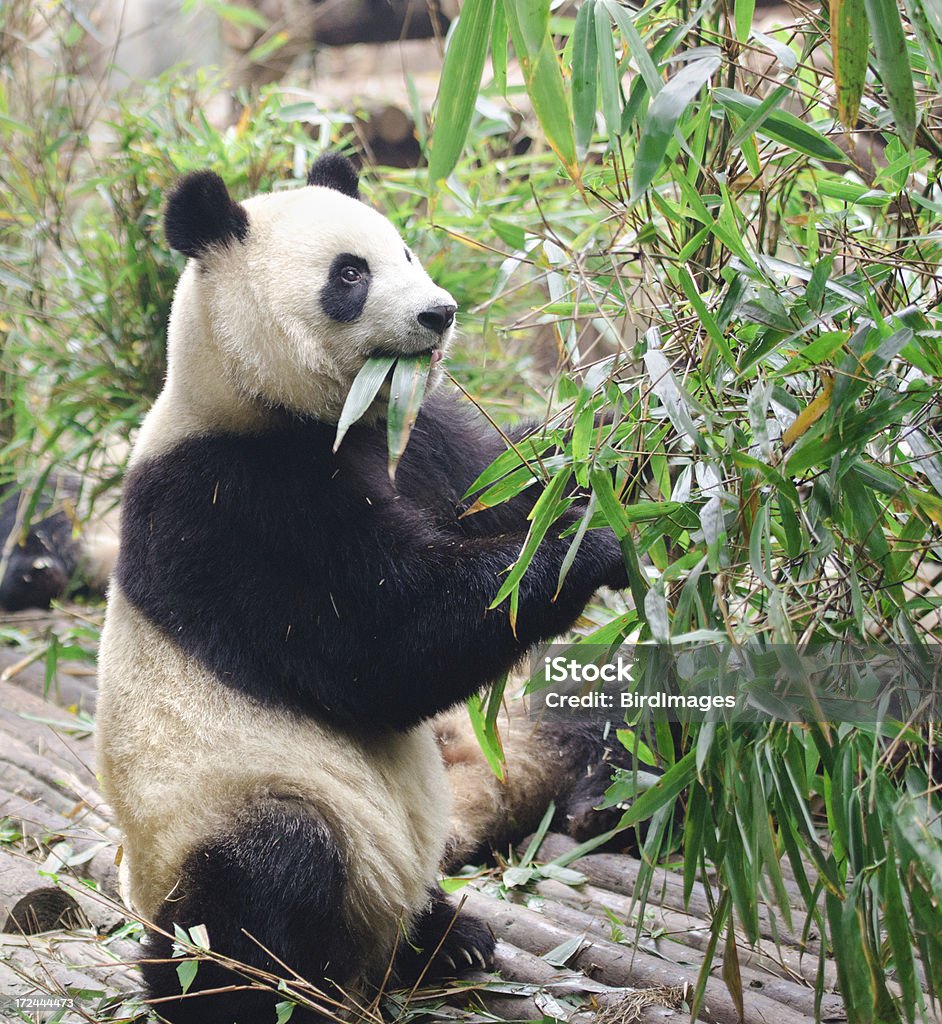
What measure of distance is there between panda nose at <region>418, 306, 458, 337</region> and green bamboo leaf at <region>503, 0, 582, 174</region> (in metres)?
0.76

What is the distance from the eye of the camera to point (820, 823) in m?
3.03

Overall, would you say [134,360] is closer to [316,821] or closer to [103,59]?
[316,821]

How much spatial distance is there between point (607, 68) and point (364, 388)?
0.80 meters

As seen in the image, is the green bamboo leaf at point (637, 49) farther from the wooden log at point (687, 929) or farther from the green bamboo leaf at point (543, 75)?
the wooden log at point (687, 929)

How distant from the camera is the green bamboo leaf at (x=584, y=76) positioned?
5.49 ft

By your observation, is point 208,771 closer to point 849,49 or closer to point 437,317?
point 437,317

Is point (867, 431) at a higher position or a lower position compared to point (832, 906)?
higher

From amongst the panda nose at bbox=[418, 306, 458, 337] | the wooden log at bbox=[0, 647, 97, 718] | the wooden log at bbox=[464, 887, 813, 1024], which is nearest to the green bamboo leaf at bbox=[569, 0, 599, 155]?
the panda nose at bbox=[418, 306, 458, 337]

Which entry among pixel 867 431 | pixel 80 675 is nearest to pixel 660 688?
pixel 867 431

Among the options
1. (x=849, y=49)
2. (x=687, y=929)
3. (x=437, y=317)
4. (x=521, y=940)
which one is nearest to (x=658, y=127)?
(x=849, y=49)

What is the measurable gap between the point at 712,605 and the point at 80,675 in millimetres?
3623

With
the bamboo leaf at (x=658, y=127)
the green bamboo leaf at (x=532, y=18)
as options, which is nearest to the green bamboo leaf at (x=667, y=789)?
the bamboo leaf at (x=658, y=127)

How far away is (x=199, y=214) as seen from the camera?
8.47 feet

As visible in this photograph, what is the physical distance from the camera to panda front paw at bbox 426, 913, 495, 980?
8.53ft
